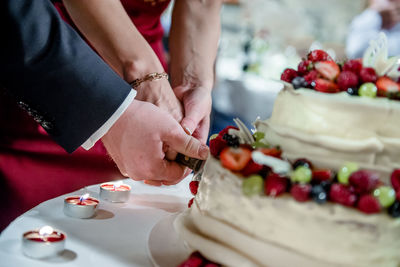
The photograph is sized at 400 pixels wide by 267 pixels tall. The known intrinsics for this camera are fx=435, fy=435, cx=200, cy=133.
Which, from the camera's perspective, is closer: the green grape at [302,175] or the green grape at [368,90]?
the green grape at [302,175]

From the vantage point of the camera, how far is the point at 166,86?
205 cm

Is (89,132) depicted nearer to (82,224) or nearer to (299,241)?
(82,224)

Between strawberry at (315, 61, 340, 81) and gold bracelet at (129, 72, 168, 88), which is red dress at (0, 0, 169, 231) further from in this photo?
strawberry at (315, 61, 340, 81)

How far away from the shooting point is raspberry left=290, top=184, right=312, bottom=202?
1197 millimetres

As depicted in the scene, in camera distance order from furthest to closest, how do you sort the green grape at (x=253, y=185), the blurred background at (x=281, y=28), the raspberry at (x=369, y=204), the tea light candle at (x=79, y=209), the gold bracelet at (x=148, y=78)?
the blurred background at (x=281, y=28) < the gold bracelet at (x=148, y=78) < the tea light candle at (x=79, y=209) < the green grape at (x=253, y=185) < the raspberry at (x=369, y=204)

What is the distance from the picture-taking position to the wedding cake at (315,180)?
119cm

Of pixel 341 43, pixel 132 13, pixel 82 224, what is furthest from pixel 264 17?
pixel 82 224

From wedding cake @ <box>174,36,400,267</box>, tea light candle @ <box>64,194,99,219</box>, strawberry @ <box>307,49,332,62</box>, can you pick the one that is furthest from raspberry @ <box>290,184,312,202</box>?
tea light candle @ <box>64,194,99,219</box>

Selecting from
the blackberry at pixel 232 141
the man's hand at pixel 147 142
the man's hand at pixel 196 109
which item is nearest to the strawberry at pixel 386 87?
the blackberry at pixel 232 141

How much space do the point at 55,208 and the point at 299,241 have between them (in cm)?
99

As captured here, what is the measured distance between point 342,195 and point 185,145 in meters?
0.74

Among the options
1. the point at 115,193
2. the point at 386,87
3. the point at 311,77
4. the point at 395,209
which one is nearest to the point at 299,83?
the point at 311,77

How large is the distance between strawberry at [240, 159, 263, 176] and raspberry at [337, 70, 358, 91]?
39cm

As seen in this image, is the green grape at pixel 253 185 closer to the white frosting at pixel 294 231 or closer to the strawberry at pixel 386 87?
the white frosting at pixel 294 231
